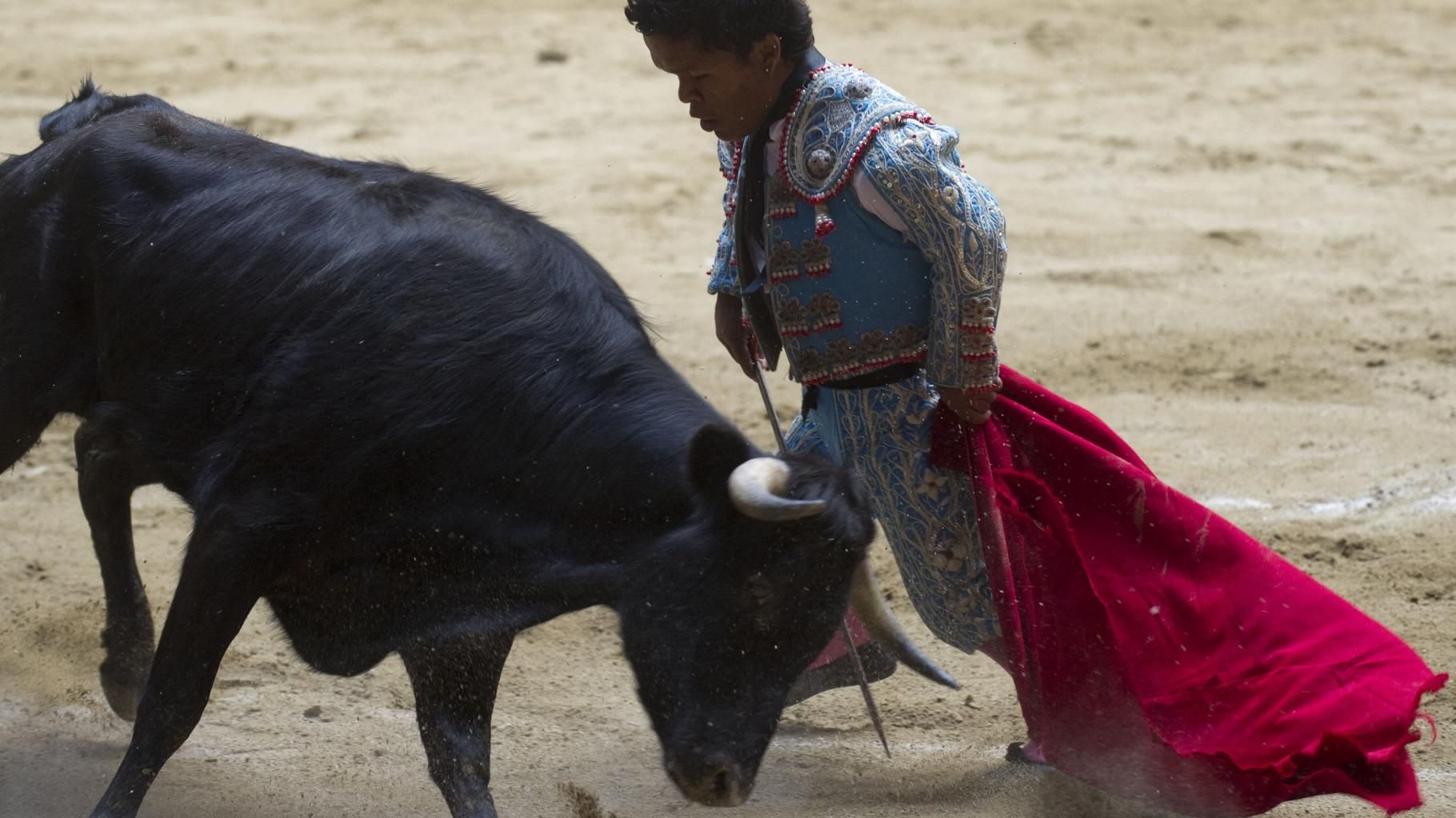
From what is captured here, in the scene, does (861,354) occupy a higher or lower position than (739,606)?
higher

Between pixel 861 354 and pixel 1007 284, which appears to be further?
pixel 1007 284

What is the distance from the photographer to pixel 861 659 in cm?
392

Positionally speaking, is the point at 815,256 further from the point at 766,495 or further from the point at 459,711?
the point at 459,711

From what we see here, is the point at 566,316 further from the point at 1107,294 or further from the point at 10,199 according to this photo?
the point at 1107,294

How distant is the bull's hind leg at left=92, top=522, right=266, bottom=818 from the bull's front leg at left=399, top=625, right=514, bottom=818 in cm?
35

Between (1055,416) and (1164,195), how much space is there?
472 centimetres

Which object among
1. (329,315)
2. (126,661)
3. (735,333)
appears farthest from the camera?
(126,661)

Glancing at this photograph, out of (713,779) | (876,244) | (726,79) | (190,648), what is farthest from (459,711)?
(726,79)

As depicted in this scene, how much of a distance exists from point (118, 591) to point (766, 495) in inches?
80.0

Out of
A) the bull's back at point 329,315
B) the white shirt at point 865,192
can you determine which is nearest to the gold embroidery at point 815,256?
the white shirt at point 865,192

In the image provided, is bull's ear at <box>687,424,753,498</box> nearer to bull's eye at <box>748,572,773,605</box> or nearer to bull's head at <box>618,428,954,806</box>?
bull's head at <box>618,428,954,806</box>

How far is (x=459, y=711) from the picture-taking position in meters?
3.50

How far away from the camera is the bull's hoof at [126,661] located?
13.4 feet

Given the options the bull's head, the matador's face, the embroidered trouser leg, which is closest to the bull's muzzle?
the bull's head
